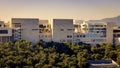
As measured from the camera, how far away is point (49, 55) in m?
11.4

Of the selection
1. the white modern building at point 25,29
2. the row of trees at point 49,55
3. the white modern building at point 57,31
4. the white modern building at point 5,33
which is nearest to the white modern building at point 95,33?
the white modern building at point 57,31

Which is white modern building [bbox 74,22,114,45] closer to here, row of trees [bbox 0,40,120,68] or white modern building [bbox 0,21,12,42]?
row of trees [bbox 0,40,120,68]

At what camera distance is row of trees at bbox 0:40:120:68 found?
10.3 metres

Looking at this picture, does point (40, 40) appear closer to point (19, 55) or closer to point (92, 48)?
point (92, 48)

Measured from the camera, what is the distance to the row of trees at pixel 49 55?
1026 cm

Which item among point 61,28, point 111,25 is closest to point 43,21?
point 61,28

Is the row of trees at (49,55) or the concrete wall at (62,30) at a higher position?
the concrete wall at (62,30)

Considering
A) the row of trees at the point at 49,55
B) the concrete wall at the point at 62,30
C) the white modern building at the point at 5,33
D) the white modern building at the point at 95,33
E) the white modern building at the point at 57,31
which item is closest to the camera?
the row of trees at the point at 49,55

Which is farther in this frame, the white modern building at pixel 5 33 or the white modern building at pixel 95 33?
the white modern building at pixel 95 33

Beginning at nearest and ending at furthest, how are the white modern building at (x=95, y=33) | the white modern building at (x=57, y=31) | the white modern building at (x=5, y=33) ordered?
the white modern building at (x=5, y=33) → the white modern building at (x=57, y=31) → the white modern building at (x=95, y=33)

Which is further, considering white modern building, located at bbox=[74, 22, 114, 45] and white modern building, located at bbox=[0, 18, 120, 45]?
white modern building, located at bbox=[74, 22, 114, 45]

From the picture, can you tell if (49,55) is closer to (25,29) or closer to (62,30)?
(25,29)

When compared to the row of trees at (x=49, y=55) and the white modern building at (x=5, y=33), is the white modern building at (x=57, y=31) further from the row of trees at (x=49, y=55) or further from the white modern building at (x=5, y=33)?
the row of trees at (x=49, y=55)

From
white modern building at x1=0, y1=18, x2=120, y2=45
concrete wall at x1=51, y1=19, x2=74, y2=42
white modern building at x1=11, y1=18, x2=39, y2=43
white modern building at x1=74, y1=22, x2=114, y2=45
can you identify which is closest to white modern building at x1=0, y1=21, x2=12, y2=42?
white modern building at x1=0, y1=18, x2=120, y2=45
